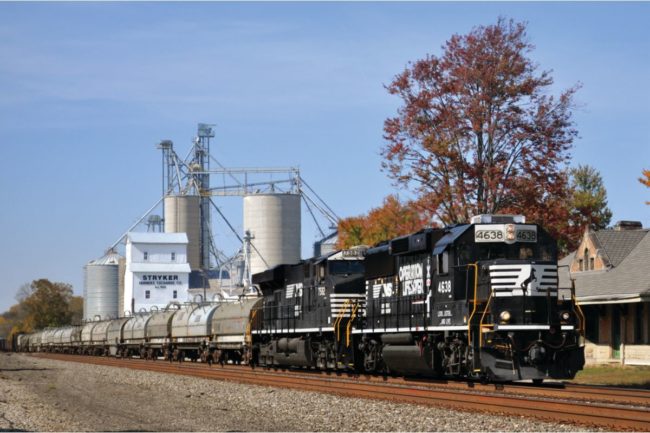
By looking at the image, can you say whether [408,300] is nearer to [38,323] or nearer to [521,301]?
[521,301]

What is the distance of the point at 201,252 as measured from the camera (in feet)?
538

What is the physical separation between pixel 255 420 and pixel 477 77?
1922cm

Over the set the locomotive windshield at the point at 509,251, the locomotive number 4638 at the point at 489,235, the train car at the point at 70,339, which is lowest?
the train car at the point at 70,339

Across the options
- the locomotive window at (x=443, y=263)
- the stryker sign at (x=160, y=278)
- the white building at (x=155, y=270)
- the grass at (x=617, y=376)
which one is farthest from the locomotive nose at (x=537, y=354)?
the stryker sign at (x=160, y=278)

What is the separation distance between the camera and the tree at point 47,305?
153m

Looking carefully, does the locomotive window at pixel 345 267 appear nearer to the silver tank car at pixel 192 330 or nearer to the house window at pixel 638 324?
the house window at pixel 638 324

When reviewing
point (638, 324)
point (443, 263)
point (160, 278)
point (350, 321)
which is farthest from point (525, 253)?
point (160, 278)

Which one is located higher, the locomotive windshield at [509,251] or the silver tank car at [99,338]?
the locomotive windshield at [509,251]

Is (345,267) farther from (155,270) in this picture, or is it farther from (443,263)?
(155,270)

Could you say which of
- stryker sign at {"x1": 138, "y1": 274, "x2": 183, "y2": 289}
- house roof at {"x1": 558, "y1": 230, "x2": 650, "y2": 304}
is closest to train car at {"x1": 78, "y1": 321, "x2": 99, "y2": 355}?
house roof at {"x1": 558, "y1": 230, "x2": 650, "y2": 304}

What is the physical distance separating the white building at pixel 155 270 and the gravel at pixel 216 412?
336ft

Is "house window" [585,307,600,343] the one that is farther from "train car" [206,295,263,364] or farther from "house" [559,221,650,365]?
"train car" [206,295,263,364]

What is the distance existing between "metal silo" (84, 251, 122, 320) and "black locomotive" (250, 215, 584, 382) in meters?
127

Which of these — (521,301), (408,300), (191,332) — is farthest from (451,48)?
(191,332)
